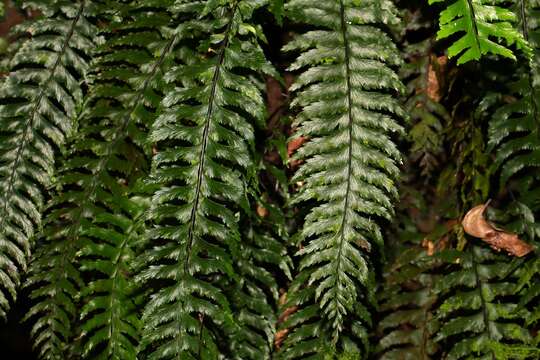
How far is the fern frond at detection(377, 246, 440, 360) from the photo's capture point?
185cm

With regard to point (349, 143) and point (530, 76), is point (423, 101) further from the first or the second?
point (349, 143)

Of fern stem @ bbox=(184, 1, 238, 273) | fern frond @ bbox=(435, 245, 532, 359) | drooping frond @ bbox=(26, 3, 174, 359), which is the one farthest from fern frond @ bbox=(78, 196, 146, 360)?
fern frond @ bbox=(435, 245, 532, 359)

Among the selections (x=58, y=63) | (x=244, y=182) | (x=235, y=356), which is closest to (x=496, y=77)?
(x=244, y=182)

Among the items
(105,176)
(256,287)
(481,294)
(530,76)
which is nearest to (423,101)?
(530,76)

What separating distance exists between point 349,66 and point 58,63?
3.10 feet

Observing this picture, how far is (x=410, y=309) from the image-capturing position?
1.91 m

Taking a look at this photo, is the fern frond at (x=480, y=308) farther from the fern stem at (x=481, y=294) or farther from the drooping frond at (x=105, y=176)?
the drooping frond at (x=105, y=176)

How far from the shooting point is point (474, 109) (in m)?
1.81

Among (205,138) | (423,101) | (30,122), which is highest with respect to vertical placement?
(423,101)

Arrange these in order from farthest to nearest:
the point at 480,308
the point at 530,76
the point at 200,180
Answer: the point at 480,308
the point at 530,76
the point at 200,180

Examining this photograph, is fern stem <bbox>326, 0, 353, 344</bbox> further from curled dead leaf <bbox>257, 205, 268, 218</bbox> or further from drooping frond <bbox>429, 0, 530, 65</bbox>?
curled dead leaf <bbox>257, 205, 268, 218</bbox>

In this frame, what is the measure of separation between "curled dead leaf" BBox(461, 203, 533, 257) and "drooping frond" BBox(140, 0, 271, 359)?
0.77 metres

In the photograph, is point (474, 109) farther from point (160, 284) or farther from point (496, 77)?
point (160, 284)

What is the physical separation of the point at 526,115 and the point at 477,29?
1.29 ft
